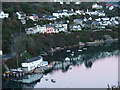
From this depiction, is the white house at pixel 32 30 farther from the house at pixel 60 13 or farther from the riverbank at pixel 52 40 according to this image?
the house at pixel 60 13

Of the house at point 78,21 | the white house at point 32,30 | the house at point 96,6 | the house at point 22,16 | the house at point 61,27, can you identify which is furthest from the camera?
the house at point 96,6

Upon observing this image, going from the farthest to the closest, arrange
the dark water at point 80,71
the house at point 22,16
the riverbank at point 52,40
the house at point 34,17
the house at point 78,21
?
1. the house at point 78,21
2. the house at point 34,17
3. the house at point 22,16
4. the riverbank at point 52,40
5. the dark water at point 80,71

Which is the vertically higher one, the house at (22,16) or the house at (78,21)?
the house at (22,16)

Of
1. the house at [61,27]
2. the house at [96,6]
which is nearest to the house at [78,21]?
the house at [61,27]

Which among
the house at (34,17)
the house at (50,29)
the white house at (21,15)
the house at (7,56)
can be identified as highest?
the white house at (21,15)

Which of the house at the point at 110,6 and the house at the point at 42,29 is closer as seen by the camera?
the house at the point at 42,29

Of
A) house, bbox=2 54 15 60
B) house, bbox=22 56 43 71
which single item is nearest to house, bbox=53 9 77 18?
house, bbox=22 56 43 71

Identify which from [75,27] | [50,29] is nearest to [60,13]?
[75,27]

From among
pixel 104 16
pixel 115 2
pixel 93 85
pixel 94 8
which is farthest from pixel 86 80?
pixel 115 2
